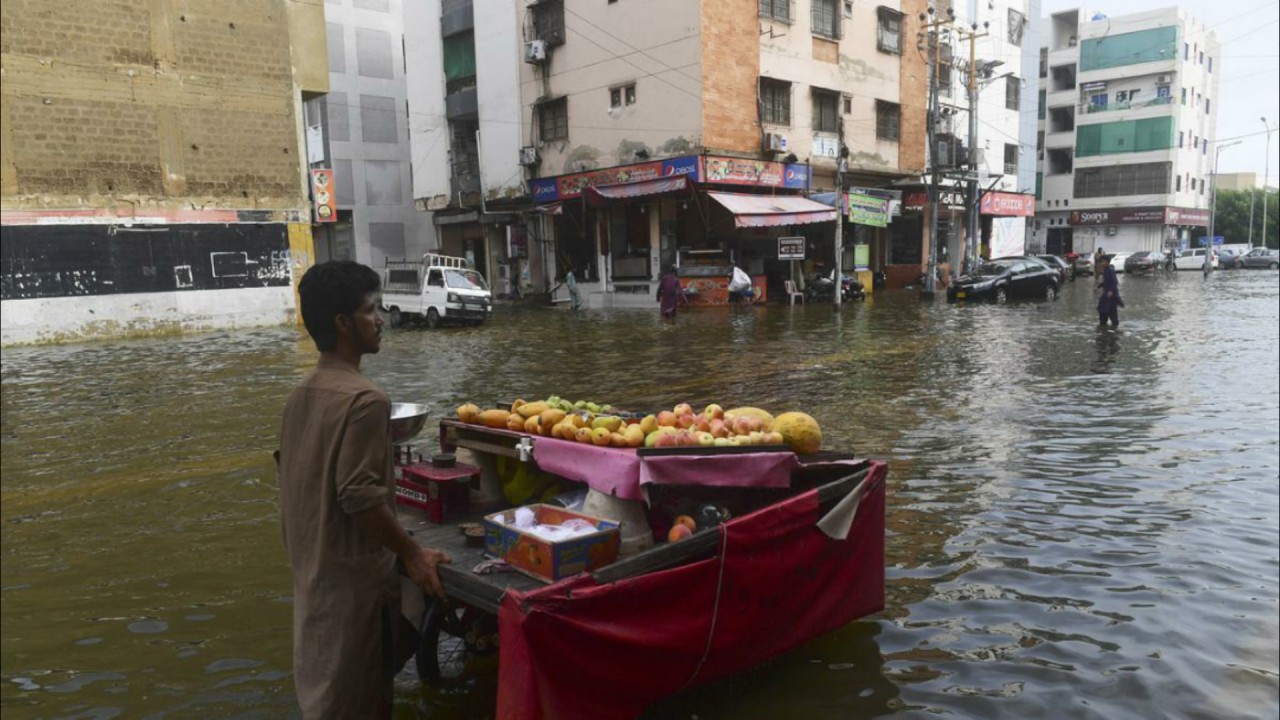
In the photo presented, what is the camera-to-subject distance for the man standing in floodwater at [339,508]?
2793 millimetres

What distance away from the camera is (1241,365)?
A: 13.1 meters

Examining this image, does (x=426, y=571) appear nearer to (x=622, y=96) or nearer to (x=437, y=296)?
(x=437, y=296)

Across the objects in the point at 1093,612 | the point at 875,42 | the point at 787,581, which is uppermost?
the point at 875,42

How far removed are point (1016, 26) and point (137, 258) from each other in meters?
40.7

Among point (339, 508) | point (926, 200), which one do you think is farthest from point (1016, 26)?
point (339, 508)

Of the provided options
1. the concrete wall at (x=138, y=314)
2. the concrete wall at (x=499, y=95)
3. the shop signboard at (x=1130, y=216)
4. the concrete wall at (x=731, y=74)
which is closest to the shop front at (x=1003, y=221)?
the shop signboard at (x=1130, y=216)

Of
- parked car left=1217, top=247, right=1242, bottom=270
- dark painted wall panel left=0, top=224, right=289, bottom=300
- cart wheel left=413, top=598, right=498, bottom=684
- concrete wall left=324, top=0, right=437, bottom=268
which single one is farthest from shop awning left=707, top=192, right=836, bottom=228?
parked car left=1217, top=247, right=1242, bottom=270

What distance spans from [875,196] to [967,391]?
2433cm

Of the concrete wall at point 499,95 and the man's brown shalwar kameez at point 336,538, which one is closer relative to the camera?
the man's brown shalwar kameez at point 336,538

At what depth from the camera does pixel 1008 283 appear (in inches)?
1122

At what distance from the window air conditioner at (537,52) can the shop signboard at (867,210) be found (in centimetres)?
1238

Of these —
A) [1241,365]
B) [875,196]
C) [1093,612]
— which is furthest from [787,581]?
[875,196]

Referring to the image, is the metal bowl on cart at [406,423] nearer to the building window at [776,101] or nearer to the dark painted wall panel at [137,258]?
the dark painted wall panel at [137,258]

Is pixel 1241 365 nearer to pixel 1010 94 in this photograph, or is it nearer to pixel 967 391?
pixel 967 391
